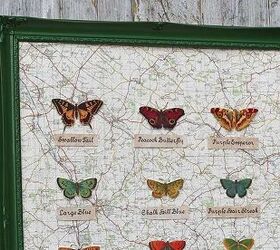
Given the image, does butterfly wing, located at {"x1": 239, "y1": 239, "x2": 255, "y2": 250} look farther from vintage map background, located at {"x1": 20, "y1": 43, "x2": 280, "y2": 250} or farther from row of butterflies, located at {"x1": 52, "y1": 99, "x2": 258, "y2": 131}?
row of butterflies, located at {"x1": 52, "y1": 99, "x2": 258, "y2": 131}

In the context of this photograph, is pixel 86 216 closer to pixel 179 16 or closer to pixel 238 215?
pixel 238 215

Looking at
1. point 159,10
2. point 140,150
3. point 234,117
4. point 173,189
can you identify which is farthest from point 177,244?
point 159,10

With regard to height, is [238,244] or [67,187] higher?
[67,187]

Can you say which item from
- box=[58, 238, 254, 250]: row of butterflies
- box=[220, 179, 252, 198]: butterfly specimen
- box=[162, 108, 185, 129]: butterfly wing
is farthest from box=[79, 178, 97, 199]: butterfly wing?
box=[220, 179, 252, 198]: butterfly specimen

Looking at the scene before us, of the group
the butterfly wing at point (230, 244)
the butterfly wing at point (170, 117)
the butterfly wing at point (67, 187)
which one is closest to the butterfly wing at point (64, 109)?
the butterfly wing at point (67, 187)

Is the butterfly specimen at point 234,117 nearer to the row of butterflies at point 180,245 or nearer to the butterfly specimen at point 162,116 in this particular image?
the butterfly specimen at point 162,116

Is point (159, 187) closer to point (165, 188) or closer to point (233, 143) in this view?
point (165, 188)
